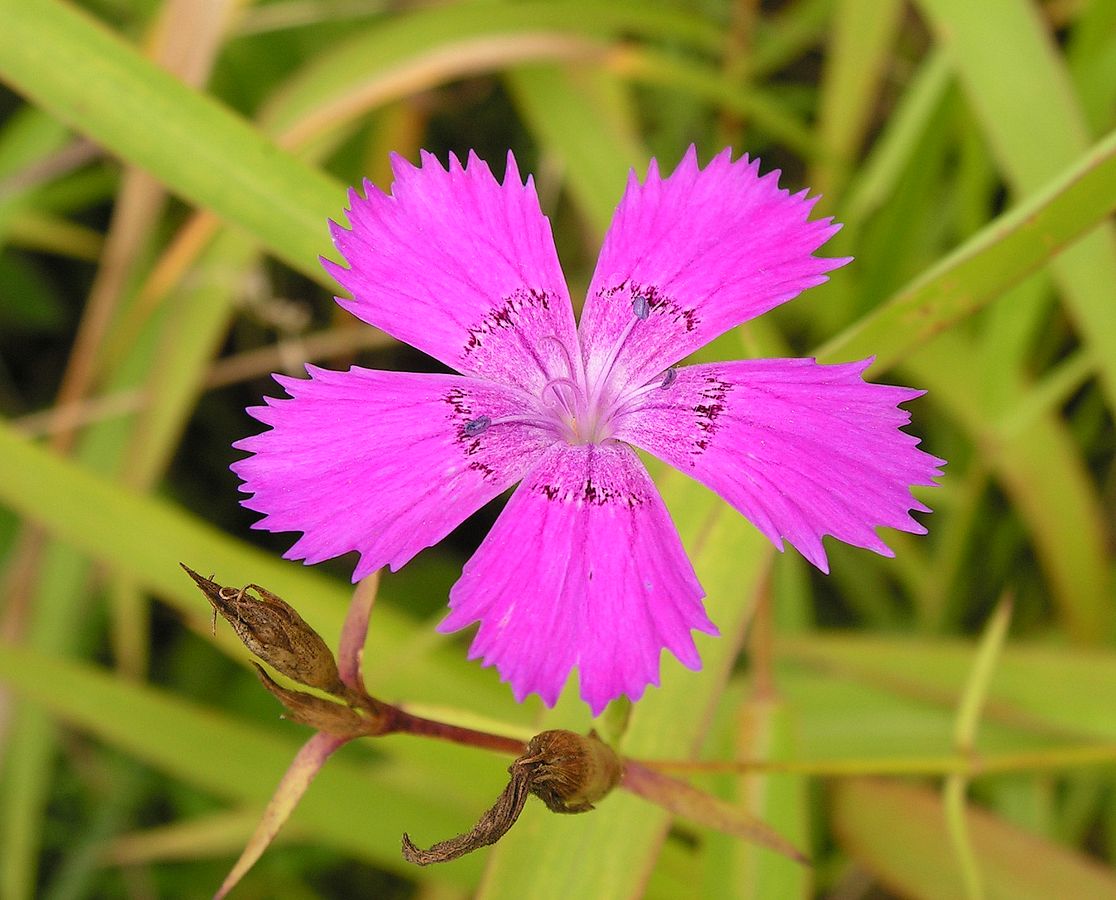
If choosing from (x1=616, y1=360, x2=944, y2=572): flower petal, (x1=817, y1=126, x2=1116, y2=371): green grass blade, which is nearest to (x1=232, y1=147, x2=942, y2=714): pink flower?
(x1=616, y1=360, x2=944, y2=572): flower petal

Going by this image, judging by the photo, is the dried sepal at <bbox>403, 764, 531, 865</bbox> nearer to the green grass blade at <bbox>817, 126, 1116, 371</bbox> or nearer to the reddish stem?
the reddish stem

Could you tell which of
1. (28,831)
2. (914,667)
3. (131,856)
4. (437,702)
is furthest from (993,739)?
(28,831)

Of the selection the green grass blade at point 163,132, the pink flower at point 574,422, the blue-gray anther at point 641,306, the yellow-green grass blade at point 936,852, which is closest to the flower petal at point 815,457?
the pink flower at point 574,422

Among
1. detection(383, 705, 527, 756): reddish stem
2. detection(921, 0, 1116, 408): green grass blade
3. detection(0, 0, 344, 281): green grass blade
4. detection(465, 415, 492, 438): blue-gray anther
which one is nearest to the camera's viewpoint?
detection(383, 705, 527, 756): reddish stem

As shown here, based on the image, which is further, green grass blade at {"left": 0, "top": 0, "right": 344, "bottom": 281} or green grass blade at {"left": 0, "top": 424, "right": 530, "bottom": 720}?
green grass blade at {"left": 0, "top": 424, "right": 530, "bottom": 720}

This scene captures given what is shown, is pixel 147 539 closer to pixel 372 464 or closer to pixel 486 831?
pixel 372 464
